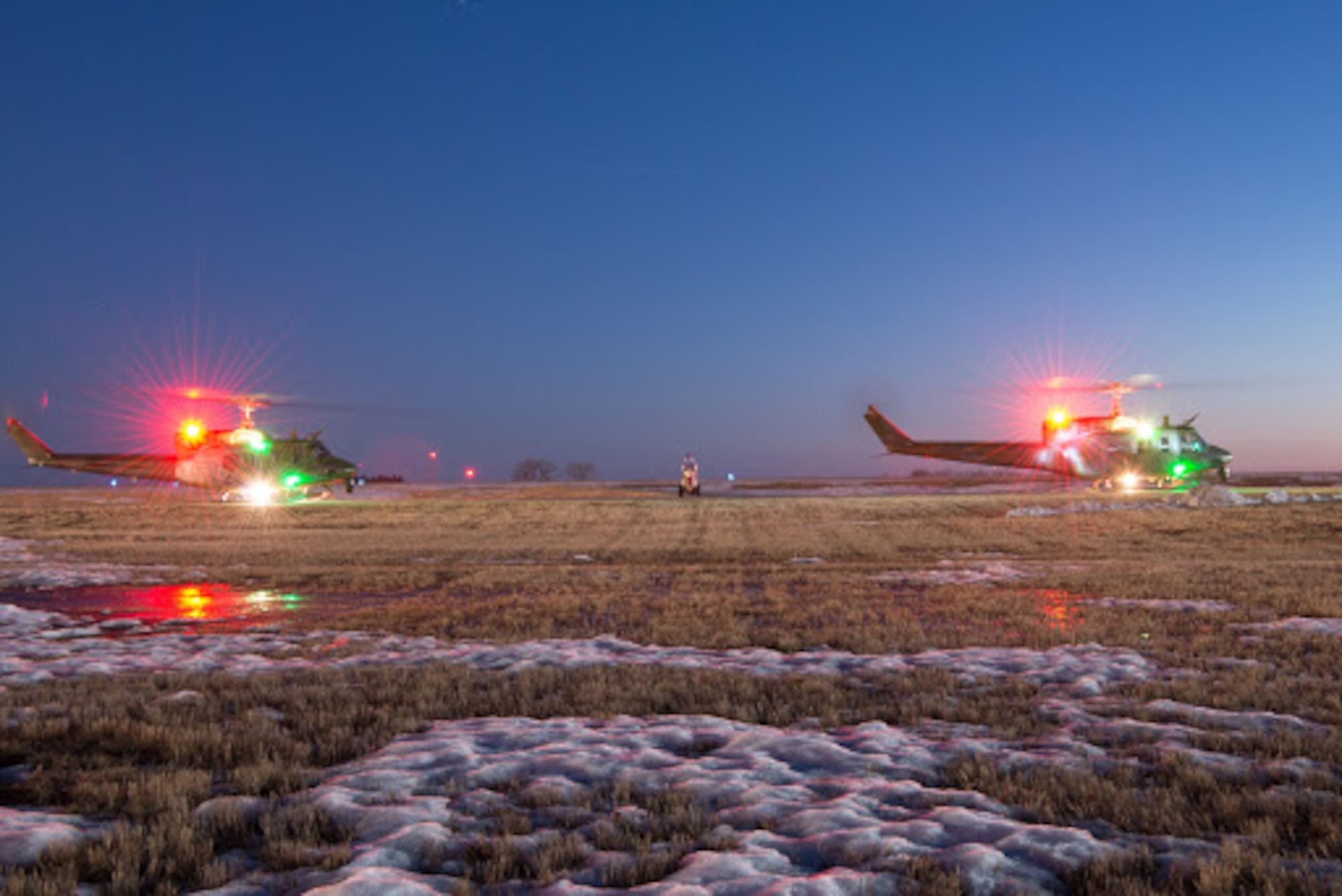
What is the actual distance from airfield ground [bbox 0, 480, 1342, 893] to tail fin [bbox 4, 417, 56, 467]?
150 feet

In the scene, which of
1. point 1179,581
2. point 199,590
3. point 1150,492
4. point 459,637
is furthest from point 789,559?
point 1150,492

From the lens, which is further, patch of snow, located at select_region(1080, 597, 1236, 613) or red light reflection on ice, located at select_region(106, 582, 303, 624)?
red light reflection on ice, located at select_region(106, 582, 303, 624)

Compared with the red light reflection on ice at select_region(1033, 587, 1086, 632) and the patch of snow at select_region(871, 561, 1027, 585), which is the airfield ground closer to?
the red light reflection on ice at select_region(1033, 587, 1086, 632)

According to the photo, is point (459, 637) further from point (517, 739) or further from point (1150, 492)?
point (1150, 492)

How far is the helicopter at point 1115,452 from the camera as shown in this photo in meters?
46.0

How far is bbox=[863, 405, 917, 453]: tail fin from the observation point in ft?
184

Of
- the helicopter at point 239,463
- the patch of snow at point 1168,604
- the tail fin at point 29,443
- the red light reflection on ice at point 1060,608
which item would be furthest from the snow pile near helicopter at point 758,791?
the tail fin at point 29,443

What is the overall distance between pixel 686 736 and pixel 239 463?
49005 mm

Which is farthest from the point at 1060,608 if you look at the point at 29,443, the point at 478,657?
the point at 29,443

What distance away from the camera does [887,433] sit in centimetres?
5769

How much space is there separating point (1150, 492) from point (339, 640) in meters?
43.8

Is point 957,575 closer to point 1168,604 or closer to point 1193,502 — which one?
point 1168,604

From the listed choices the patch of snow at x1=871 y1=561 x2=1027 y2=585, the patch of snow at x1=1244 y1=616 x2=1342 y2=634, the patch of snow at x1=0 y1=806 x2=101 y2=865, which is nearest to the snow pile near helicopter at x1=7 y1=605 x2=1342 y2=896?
the patch of snow at x1=0 y1=806 x2=101 y2=865

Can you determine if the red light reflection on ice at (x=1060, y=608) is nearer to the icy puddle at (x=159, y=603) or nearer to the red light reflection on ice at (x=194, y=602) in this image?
the icy puddle at (x=159, y=603)
